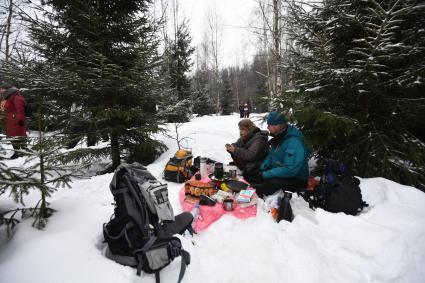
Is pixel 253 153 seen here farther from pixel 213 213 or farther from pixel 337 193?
pixel 337 193

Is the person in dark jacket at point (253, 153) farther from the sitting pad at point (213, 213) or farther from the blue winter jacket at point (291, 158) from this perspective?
the sitting pad at point (213, 213)

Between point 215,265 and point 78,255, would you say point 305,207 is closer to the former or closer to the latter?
point 215,265

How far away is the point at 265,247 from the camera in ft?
10.3

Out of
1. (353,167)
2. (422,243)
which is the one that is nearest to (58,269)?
(422,243)

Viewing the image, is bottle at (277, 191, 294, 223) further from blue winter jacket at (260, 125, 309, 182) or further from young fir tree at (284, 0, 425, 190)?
young fir tree at (284, 0, 425, 190)

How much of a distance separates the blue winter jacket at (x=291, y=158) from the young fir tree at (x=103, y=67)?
3104 mm

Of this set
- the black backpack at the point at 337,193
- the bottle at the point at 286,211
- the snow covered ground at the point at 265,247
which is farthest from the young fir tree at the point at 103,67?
the black backpack at the point at 337,193

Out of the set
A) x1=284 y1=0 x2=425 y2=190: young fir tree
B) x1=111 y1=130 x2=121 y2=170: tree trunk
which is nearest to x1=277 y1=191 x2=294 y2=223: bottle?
x1=284 y1=0 x2=425 y2=190: young fir tree

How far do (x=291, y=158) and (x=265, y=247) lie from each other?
5.26 ft

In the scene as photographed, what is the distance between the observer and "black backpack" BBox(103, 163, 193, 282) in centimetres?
236

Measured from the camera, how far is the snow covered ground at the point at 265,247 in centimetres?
234

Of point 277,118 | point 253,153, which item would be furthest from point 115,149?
point 277,118

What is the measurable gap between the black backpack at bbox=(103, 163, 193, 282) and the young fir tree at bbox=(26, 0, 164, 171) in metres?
3.21

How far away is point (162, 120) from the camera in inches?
262
